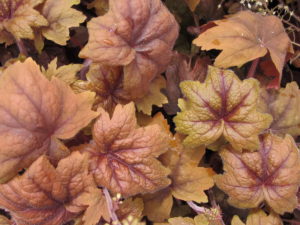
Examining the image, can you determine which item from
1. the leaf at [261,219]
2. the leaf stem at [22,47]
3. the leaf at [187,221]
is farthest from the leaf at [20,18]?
the leaf at [261,219]

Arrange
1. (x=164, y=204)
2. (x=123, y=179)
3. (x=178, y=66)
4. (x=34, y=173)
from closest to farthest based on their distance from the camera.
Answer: (x=34, y=173) < (x=123, y=179) < (x=164, y=204) < (x=178, y=66)

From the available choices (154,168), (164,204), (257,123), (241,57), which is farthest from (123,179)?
(241,57)

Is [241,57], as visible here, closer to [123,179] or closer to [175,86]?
[175,86]

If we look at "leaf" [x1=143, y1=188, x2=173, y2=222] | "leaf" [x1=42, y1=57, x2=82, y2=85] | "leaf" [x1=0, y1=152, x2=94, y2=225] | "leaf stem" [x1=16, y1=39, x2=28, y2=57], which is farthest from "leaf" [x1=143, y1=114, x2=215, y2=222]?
"leaf stem" [x1=16, y1=39, x2=28, y2=57]

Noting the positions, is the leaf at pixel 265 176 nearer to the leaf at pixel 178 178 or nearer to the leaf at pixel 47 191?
the leaf at pixel 178 178

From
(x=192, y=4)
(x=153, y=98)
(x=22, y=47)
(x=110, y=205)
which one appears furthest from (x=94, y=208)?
(x=192, y=4)

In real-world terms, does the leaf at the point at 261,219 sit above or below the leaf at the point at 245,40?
below

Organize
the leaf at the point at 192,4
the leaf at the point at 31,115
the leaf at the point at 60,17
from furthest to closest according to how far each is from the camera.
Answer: the leaf at the point at 192,4, the leaf at the point at 60,17, the leaf at the point at 31,115
